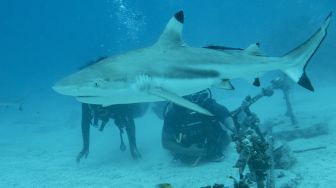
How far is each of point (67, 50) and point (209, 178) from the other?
125m

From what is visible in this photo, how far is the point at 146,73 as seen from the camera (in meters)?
4.42

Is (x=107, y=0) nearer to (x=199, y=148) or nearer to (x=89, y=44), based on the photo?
(x=89, y=44)

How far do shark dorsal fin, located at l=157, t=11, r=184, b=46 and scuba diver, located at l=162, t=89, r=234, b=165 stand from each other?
3.88 meters

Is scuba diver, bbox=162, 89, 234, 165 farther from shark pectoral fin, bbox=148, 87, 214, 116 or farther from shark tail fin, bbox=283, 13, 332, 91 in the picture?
shark pectoral fin, bbox=148, 87, 214, 116

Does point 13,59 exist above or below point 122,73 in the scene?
above

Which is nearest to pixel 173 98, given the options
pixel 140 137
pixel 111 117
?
pixel 111 117

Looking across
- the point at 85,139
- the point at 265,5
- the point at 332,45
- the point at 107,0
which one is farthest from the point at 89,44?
the point at 85,139

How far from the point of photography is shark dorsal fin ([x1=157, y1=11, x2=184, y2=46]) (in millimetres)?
5078

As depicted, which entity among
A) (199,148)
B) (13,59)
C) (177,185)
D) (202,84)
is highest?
(13,59)

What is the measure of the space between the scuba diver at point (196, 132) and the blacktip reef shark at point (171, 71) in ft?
10.9

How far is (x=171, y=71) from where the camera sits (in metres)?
4.63

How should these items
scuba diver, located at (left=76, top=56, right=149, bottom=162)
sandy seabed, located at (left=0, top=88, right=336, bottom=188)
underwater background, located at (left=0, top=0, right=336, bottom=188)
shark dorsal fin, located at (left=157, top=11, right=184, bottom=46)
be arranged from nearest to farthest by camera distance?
shark dorsal fin, located at (left=157, top=11, right=184, bottom=46), sandy seabed, located at (left=0, top=88, right=336, bottom=188), underwater background, located at (left=0, top=0, right=336, bottom=188), scuba diver, located at (left=76, top=56, right=149, bottom=162)

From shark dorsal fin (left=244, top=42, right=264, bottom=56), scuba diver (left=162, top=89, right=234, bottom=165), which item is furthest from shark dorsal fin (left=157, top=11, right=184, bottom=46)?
scuba diver (left=162, top=89, right=234, bottom=165)

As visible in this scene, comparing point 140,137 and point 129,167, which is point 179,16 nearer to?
point 129,167
